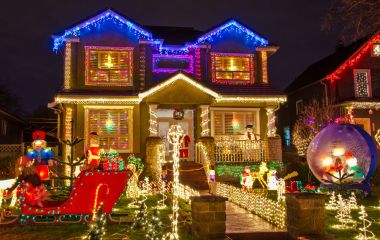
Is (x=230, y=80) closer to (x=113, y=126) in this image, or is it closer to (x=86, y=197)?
(x=113, y=126)

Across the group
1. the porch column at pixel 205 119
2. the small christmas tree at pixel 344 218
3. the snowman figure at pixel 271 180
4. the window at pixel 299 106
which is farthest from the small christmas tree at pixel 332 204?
the window at pixel 299 106

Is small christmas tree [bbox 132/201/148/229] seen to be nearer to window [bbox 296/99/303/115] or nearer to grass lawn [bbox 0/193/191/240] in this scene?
grass lawn [bbox 0/193/191/240]

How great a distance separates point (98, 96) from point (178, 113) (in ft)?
13.8

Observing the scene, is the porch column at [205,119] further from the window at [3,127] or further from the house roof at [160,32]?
the window at [3,127]

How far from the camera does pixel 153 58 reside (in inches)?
835

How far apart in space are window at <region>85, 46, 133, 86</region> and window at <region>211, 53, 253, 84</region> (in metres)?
4.71

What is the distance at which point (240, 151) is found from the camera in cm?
1914

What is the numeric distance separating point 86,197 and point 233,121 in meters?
13.5

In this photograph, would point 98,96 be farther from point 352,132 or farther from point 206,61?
point 352,132

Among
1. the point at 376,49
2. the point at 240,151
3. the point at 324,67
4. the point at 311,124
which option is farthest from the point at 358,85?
the point at 240,151

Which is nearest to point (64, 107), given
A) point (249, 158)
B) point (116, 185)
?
point (249, 158)

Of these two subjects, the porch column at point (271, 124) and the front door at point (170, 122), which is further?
the front door at point (170, 122)

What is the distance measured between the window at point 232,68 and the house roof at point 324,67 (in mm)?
8785

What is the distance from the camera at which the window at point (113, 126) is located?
19984mm
